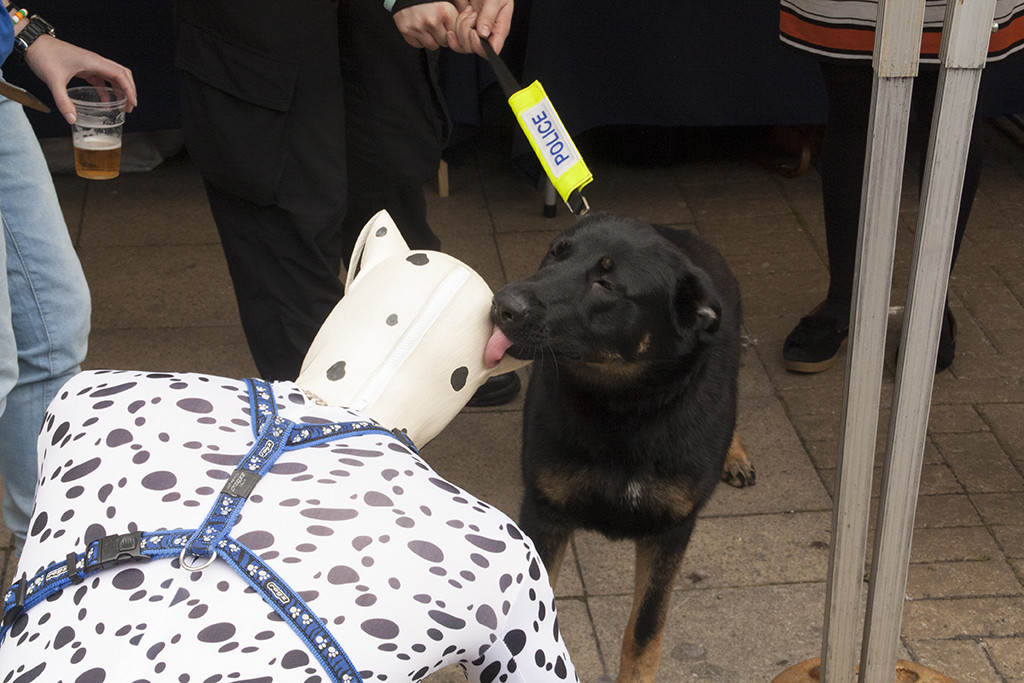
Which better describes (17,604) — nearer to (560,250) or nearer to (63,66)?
(560,250)

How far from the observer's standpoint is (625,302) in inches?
88.7

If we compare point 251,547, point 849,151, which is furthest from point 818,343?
point 251,547

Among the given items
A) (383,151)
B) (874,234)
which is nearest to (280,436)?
(874,234)

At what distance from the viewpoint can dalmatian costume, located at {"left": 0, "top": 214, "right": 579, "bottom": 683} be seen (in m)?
1.16

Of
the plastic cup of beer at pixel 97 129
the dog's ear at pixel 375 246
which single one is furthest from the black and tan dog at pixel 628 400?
the plastic cup of beer at pixel 97 129

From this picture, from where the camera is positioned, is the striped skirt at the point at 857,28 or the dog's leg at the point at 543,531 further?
the striped skirt at the point at 857,28

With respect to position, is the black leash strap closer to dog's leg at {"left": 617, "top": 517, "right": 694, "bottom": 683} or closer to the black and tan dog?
the black and tan dog

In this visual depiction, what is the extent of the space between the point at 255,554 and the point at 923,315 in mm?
1217

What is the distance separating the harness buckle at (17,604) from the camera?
48.9 inches

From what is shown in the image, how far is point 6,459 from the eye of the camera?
254 centimetres

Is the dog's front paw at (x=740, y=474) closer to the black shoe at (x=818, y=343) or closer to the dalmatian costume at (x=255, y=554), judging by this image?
the black shoe at (x=818, y=343)

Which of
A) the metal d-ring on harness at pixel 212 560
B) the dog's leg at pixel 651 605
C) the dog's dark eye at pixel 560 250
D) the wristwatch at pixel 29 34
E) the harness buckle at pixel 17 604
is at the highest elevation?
the wristwatch at pixel 29 34

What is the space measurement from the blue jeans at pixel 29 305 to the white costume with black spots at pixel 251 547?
3.05 ft

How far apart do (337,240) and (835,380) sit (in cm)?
199
